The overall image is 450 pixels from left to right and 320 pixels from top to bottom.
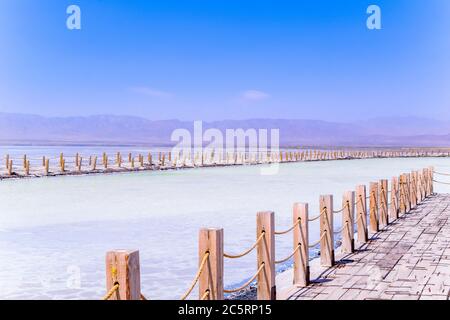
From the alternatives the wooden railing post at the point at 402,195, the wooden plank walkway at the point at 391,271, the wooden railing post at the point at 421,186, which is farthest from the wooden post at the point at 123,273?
the wooden railing post at the point at 421,186

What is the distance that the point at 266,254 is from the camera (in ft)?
23.5

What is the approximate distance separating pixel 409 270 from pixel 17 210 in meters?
16.5

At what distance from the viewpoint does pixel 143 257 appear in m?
12.6

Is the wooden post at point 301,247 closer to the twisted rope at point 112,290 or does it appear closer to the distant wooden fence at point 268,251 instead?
the distant wooden fence at point 268,251

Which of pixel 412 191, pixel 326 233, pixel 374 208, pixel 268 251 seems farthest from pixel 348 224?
pixel 412 191

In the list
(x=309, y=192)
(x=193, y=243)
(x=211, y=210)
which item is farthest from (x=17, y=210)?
(x=309, y=192)

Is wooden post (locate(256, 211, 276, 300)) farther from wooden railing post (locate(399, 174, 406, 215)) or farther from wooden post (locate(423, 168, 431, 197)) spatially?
wooden post (locate(423, 168, 431, 197))

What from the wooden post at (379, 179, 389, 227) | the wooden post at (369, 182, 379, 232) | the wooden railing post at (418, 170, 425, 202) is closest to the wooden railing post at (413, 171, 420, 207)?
the wooden railing post at (418, 170, 425, 202)

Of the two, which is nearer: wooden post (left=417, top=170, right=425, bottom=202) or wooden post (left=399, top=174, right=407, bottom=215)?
wooden post (left=399, top=174, right=407, bottom=215)

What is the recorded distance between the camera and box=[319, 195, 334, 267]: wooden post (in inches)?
377

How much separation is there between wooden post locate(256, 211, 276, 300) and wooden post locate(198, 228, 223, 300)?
155cm

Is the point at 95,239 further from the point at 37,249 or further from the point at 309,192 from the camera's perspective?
the point at 309,192

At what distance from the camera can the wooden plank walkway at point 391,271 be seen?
7.62 meters
